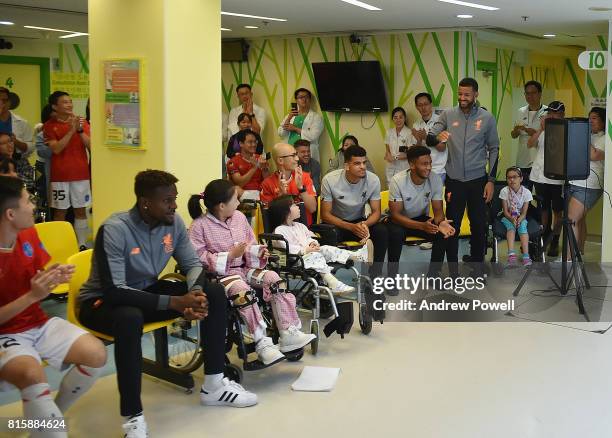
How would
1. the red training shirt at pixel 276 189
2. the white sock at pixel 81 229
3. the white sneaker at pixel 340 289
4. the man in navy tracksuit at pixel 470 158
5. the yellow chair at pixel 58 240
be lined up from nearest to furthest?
the yellow chair at pixel 58 240 < the white sneaker at pixel 340 289 < the red training shirt at pixel 276 189 < the man in navy tracksuit at pixel 470 158 < the white sock at pixel 81 229

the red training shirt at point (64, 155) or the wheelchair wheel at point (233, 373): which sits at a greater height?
the red training shirt at point (64, 155)

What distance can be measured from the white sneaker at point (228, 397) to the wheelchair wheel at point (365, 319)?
1493 mm

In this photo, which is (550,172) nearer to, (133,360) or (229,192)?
(229,192)

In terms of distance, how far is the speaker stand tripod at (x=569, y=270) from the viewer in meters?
6.32

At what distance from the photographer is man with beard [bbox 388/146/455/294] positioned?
6.56 meters

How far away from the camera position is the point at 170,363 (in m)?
4.87

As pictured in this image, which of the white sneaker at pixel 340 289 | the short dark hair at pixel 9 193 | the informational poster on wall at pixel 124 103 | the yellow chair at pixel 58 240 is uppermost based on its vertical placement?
the informational poster on wall at pixel 124 103

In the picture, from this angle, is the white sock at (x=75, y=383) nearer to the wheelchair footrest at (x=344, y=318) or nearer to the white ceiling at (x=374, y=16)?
the wheelchair footrest at (x=344, y=318)

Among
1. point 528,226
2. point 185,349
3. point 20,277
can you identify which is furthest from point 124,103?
point 528,226

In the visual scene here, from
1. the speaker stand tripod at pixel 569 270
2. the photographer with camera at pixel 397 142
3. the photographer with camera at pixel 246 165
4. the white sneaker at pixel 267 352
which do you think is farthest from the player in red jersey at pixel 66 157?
the photographer with camera at pixel 397 142

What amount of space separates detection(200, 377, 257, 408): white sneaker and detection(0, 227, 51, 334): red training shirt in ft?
3.30

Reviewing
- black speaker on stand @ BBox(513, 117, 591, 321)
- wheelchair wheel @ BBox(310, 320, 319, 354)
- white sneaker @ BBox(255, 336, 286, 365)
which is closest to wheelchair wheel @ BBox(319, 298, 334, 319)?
wheelchair wheel @ BBox(310, 320, 319, 354)

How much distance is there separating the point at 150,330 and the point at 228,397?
0.55 meters

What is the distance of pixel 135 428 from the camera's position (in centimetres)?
374
